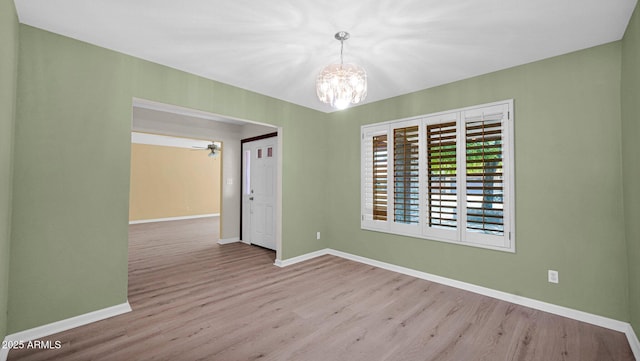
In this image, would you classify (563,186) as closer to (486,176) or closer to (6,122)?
(486,176)

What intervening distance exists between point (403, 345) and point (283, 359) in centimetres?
95

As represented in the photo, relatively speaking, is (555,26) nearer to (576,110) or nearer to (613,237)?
(576,110)

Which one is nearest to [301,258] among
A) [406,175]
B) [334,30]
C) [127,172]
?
[406,175]

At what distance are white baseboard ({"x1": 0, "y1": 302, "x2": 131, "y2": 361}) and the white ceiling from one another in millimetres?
2514

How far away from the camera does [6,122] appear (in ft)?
6.25

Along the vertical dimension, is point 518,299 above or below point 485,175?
below

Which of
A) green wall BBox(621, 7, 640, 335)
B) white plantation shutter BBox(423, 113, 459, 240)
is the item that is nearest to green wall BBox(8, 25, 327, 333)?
white plantation shutter BBox(423, 113, 459, 240)

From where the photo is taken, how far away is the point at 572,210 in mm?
2672

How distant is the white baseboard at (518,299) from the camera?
2.36 m

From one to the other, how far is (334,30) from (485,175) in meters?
2.29

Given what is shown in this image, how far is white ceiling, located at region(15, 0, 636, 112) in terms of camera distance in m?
2.05

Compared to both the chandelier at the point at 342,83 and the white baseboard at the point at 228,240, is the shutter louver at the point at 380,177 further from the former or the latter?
the white baseboard at the point at 228,240

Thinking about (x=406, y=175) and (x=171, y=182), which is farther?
(x=171, y=182)

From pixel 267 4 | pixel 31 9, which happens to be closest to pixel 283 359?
pixel 267 4
